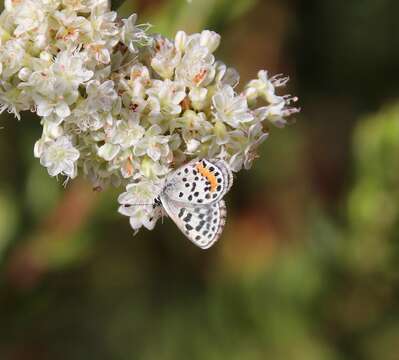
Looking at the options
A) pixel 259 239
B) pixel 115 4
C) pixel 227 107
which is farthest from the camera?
pixel 259 239

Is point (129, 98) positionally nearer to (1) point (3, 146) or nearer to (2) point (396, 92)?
(1) point (3, 146)

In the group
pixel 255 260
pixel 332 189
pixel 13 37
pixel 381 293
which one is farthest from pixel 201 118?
pixel 332 189

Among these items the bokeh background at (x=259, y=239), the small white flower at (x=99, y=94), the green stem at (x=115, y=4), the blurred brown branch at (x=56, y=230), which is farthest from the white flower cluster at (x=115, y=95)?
the blurred brown branch at (x=56, y=230)

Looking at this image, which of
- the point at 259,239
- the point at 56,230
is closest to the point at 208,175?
the point at 56,230

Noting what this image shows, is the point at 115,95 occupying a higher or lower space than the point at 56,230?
higher

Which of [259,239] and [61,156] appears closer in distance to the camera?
[61,156]

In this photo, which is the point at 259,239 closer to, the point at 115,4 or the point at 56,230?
the point at 56,230

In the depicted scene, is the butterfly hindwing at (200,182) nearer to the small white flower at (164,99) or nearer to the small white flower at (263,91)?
the small white flower at (164,99)

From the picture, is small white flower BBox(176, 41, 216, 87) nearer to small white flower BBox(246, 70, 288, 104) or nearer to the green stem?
small white flower BBox(246, 70, 288, 104)
